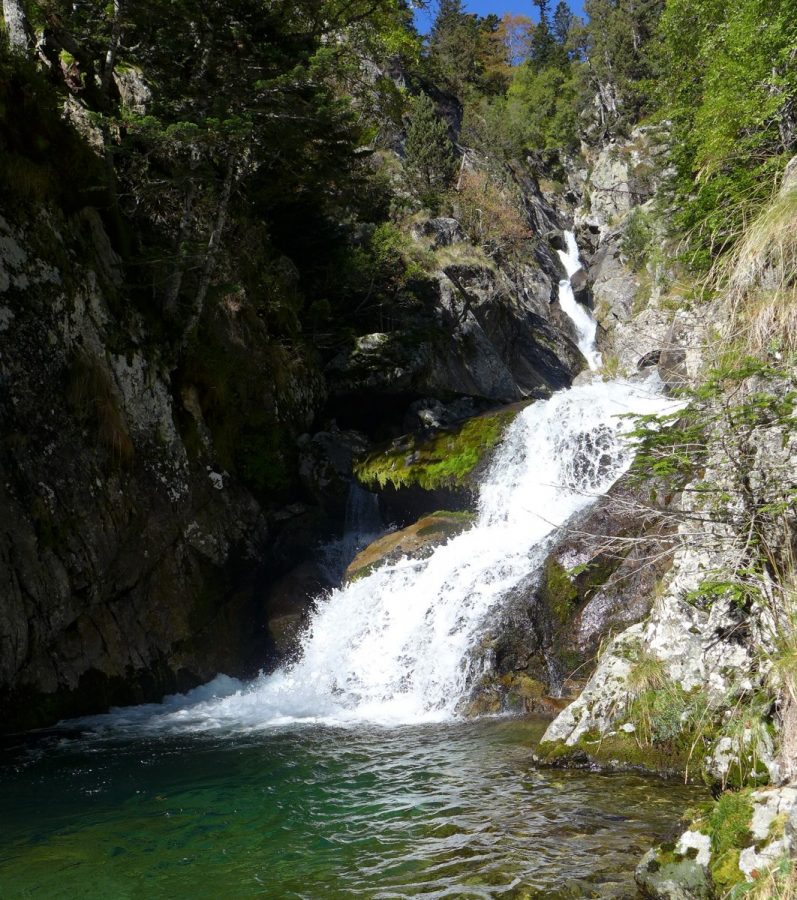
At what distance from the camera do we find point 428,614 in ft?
36.7

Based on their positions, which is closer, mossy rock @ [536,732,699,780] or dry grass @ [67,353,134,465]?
mossy rock @ [536,732,699,780]

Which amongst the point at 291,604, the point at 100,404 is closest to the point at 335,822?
the point at 100,404

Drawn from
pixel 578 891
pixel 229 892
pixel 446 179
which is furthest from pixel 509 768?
pixel 446 179

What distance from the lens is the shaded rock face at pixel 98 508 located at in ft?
31.2

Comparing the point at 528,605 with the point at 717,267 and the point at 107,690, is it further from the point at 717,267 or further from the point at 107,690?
the point at 107,690

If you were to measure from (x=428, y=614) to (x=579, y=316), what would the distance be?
27.1m

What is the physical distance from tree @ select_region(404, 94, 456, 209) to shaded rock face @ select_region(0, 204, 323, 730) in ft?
69.1

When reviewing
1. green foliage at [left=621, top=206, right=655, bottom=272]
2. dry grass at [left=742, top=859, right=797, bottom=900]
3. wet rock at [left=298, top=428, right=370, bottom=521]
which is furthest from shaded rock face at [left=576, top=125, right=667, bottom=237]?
dry grass at [left=742, top=859, right=797, bottom=900]

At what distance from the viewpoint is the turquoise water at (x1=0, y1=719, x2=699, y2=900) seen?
4668 millimetres

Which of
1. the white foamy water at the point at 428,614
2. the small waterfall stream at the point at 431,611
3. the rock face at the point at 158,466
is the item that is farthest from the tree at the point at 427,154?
the white foamy water at the point at 428,614

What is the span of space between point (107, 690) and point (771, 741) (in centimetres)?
978

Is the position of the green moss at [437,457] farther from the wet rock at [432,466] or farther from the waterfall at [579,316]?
the waterfall at [579,316]

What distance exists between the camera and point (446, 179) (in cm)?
3156

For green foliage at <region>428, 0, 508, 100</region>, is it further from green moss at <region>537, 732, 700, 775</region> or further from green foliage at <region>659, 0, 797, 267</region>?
green moss at <region>537, 732, 700, 775</region>
